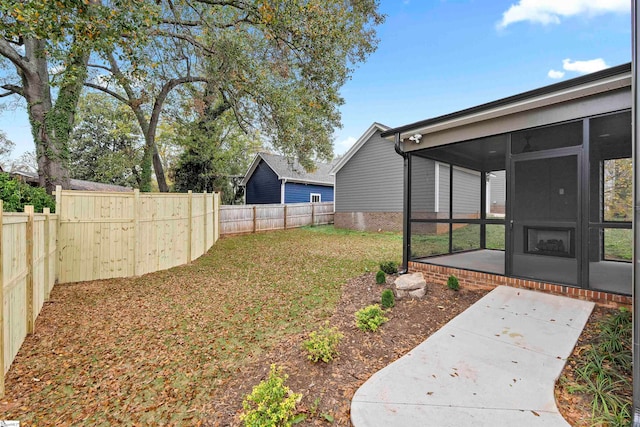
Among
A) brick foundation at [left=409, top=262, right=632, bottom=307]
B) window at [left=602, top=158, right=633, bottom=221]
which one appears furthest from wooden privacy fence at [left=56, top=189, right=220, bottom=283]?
window at [left=602, top=158, right=633, bottom=221]

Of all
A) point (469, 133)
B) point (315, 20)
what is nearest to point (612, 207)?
point (469, 133)

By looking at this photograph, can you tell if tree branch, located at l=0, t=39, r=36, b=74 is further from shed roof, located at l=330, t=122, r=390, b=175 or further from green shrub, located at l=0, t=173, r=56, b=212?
shed roof, located at l=330, t=122, r=390, b=175

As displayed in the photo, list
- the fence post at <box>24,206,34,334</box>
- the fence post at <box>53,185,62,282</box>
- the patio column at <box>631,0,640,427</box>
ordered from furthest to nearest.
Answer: the fence post at <box>53,185,62,282</box> → the fence post at <box>24,206,34,334</box> → the patio column at <box>631,0,640,427</box>

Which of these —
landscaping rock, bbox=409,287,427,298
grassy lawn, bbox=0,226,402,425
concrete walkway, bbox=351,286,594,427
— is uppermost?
landscaping rock, bbox=409,287,427,298

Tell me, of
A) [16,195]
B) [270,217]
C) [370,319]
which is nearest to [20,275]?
[16,195]

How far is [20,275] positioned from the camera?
3178 mm

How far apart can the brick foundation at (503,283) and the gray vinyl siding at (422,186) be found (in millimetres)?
1195

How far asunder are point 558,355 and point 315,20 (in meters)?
7.24

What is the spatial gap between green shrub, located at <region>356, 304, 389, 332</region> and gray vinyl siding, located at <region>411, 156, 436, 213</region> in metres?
2.75

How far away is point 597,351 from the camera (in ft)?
9.10

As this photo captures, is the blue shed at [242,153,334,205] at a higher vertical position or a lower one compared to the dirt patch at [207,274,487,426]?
higher

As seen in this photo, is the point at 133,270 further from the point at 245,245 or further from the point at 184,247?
the point at 245,245

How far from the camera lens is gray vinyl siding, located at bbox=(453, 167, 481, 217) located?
741 centimetres

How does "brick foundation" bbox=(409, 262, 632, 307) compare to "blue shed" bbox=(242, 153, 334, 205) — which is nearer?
"brick foundation" bbox=(409, 262, 632, 307)
